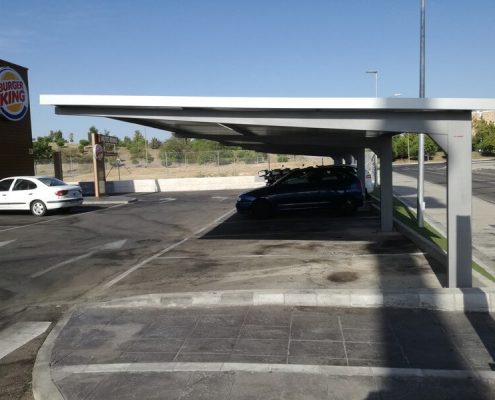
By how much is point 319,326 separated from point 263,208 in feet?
34.3

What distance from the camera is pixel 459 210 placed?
667cm

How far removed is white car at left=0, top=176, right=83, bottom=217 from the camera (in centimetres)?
1973

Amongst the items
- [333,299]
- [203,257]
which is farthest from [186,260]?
[333,299]

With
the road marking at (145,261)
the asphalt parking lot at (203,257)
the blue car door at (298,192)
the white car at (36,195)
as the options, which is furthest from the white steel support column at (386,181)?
the white car at (36,195)

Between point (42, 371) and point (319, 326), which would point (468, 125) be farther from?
point (42, 371)

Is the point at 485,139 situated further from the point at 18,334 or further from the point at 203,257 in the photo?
the point at 18,334

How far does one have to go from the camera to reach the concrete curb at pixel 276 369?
14.8 ft

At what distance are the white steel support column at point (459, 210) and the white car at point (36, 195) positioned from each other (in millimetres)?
16230

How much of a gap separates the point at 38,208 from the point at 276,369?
17.2 m

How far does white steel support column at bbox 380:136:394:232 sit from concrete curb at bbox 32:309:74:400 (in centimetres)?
766

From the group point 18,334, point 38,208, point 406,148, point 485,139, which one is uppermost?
point 485,139

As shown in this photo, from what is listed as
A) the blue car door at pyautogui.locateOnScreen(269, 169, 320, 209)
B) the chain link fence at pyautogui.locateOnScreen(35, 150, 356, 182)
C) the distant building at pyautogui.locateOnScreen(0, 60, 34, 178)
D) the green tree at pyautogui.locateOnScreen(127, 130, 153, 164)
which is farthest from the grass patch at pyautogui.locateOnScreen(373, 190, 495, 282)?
the green tree at pyautogui.locateOnScreen(127, 130, 153, 164)

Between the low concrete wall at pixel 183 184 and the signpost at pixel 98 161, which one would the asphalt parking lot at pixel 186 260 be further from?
the low concrete wall at pixel 183 184

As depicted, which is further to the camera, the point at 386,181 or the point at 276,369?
the point at 386,181
